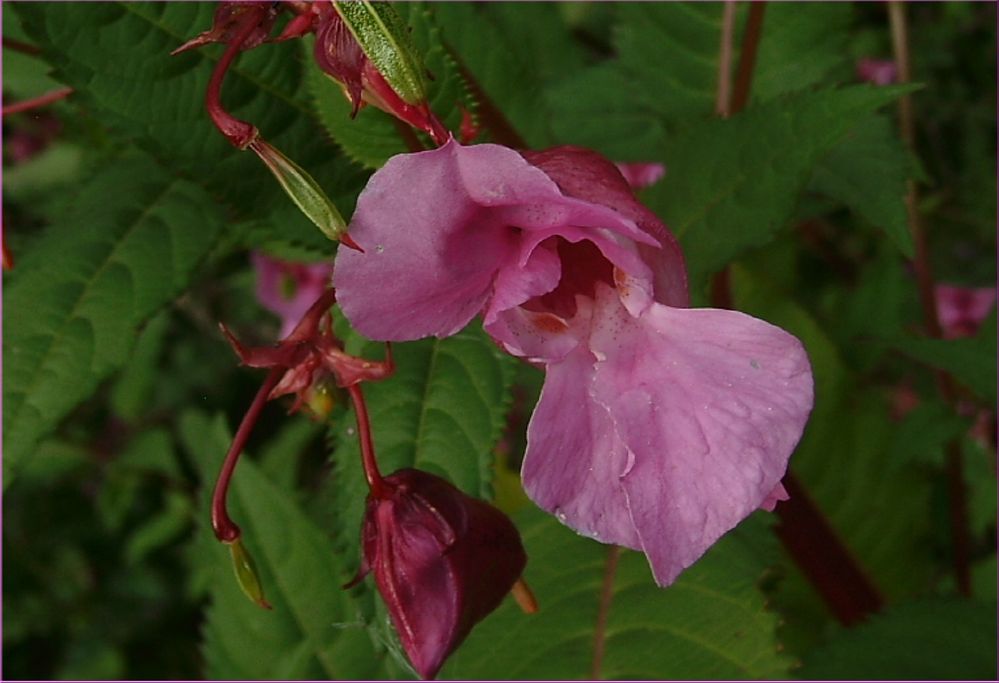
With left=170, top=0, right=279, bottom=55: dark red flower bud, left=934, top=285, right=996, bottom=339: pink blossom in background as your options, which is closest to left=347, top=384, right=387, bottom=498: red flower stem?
left=170, top=0, right=279, bottom=55: dark red flower bud

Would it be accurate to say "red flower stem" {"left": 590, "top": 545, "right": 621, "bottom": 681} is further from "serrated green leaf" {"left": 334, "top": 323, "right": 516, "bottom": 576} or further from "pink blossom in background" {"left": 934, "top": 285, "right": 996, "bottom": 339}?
"pink blossom in background" {"left": 934, "top": 285, "right": 996, "bottom": 339}

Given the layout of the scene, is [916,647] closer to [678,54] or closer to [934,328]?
[934,328]

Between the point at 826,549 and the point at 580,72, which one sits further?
the point at 580,72

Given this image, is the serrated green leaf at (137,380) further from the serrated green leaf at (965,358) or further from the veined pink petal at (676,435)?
the veined pink petal at (676,435)

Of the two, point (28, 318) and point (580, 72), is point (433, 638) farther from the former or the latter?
point (580, 72)

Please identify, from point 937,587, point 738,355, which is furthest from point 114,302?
point 937,587

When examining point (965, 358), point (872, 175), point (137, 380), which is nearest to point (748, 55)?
point (872, 175)
